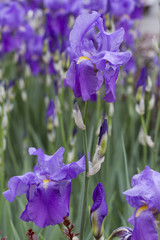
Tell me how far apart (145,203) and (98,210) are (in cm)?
12

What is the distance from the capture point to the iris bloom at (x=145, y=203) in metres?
0.88

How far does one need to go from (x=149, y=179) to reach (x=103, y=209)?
0.14 metres

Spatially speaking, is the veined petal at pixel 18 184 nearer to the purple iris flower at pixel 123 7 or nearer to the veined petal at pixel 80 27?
the veined petal at pixel 80 27

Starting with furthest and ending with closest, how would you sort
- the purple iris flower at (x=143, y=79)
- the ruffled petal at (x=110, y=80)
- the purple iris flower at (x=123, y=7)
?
the purple iris flower at (x=123, y=7) → the purple iris flower at (x=143, y=79) → the ruffled petal at (x=110, y=80)

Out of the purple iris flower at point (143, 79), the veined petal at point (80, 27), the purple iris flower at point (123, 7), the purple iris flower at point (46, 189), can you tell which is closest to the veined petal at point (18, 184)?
the purple iris flower at point (46, 189)

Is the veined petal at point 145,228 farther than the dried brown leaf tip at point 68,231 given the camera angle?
No

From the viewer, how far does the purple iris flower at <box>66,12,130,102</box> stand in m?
0.95

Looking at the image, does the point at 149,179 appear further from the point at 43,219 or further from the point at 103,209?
the point at 43,219

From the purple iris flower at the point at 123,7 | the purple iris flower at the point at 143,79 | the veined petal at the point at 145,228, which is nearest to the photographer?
the veined petal at the point at 145,228

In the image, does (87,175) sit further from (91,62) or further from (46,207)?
(91,62)

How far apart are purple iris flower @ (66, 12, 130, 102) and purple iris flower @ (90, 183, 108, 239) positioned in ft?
0.79

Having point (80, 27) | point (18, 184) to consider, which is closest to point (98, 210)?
point (18, 184)

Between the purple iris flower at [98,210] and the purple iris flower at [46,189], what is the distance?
0.23 feet

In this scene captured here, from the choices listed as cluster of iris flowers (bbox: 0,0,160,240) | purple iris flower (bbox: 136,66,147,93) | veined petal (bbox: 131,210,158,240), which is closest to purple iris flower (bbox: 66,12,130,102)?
cluster of iris flowers (bbox: 0,0,160,240)
